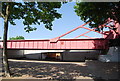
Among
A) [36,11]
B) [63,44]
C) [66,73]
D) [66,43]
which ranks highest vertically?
[36,11]

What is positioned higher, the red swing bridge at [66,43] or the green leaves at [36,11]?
the green leaves at [36,11]

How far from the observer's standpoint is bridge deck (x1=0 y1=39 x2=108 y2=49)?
17.9m

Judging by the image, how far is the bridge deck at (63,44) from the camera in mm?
17859

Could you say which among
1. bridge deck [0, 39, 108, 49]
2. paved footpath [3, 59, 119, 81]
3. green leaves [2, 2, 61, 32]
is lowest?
paved footpath [3, 59, 119, 81]

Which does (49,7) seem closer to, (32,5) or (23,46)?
(32,5)

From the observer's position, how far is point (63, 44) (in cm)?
1889

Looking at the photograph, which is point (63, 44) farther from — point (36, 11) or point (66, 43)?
point (36, 11)

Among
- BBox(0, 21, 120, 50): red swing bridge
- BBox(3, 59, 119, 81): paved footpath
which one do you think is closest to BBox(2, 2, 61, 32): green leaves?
BBox(3, 59, 119, 81): paved footpath

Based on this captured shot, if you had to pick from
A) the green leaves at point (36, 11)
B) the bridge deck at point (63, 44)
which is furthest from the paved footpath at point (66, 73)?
the bridge deck at point (63, 44)

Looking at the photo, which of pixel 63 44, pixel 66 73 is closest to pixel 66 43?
pixel 63 44

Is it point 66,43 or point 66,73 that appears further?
point 66,43

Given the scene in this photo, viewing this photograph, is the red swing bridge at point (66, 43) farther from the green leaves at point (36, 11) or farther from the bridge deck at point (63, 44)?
the green leaves at point (36, 11)

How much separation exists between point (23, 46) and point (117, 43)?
1722 cm

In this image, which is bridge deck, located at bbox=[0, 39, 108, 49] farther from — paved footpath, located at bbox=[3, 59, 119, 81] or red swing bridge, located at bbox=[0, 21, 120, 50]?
paved footpath, located at bbox=[3, 59, 119, 81]
